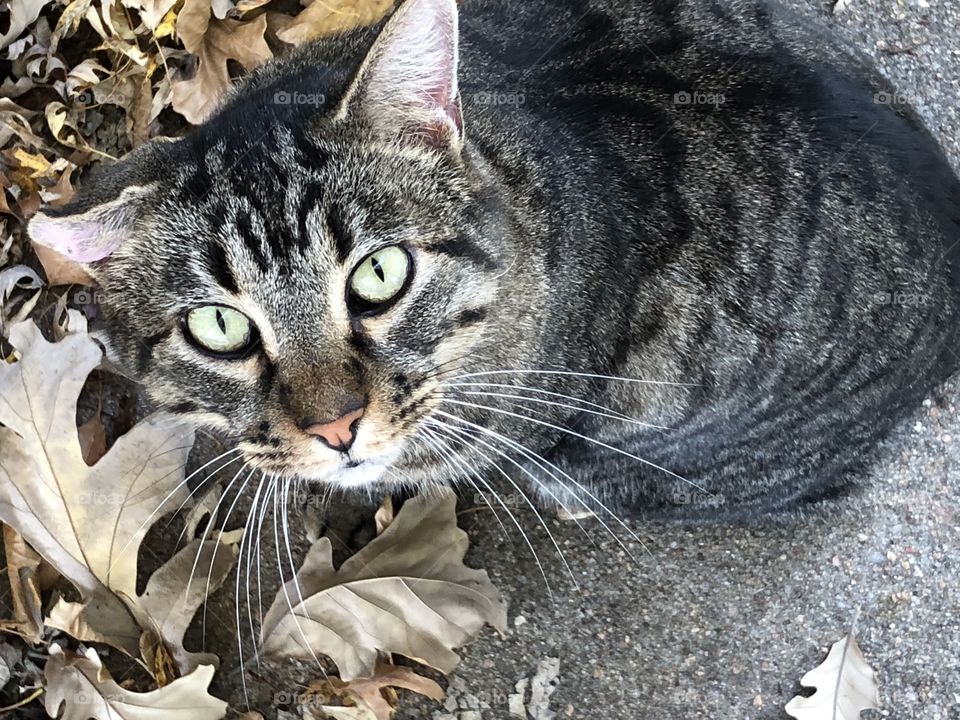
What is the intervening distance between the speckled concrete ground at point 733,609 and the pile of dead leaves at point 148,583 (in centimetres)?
14

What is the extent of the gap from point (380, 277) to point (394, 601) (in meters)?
0.92

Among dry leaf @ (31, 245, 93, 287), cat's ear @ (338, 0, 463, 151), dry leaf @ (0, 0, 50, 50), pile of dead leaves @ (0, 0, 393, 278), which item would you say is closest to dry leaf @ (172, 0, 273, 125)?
pile of dead leaves @ (0, 0, 393, 278)

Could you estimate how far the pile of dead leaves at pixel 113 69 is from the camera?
2404mm

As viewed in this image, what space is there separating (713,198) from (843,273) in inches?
11.9

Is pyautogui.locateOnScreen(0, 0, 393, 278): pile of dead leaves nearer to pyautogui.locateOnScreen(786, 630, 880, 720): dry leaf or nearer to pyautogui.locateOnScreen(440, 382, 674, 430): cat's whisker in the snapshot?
pyautogui.locateOnScreen(440, 382, 674, 430): cat's whisker

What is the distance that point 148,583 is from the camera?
2.15m

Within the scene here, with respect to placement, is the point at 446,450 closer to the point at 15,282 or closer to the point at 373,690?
the point at 373,690

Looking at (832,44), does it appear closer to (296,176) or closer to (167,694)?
(296,176)

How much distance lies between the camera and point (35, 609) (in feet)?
7.03

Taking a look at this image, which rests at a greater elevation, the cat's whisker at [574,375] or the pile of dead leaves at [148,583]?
the cat's whisker at [574,375]

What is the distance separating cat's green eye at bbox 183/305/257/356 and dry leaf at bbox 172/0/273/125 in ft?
3.41

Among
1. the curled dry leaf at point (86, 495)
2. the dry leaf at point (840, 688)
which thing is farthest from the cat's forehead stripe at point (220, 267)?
the dry leaf at point (840, 688)

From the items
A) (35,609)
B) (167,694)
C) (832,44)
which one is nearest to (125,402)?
(35,609)

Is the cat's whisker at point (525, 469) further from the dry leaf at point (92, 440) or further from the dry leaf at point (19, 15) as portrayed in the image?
the dry leaf at point (19, 15)
